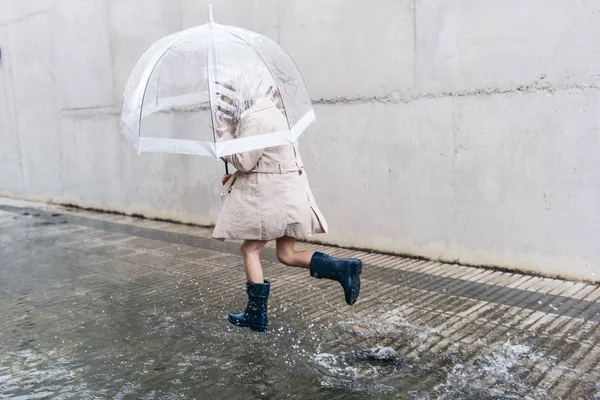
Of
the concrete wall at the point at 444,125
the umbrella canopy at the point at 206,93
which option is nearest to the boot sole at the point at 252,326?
the umbrella canopy at the point at 206,93

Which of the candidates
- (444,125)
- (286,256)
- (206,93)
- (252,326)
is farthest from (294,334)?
(444,125)

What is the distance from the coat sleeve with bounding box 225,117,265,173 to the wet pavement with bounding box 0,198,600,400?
3.85 feet

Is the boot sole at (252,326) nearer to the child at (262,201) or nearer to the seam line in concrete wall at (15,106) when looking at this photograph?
the child at (262,201)

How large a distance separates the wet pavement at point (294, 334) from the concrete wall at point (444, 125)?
0.41 meters

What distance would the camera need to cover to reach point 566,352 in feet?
11.1

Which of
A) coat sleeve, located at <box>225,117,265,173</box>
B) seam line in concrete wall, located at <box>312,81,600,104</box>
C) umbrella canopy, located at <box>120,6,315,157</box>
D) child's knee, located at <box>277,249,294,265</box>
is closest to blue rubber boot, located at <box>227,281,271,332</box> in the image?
child's knee, located at <box>277,249,294,265</box>

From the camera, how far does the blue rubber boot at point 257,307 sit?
3.59 m

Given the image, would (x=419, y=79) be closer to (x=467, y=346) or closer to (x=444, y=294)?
(x=444, y=294)

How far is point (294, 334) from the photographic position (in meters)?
3.80

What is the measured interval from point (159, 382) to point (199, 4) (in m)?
5.46

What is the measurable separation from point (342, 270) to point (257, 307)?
0.59m

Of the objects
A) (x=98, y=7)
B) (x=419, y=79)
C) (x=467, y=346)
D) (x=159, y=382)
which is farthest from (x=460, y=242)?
(x=98, y=7)

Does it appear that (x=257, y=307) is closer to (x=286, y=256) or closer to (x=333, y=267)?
(x=286, y=256)

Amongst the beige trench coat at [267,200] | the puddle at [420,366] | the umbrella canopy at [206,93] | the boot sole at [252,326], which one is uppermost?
the umbrella canopy at [206,93]
